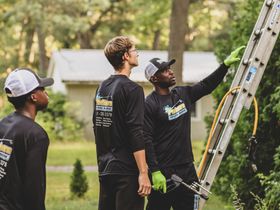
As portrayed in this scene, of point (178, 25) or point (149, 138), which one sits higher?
point (178, 25)

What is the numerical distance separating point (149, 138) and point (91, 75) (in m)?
25.9

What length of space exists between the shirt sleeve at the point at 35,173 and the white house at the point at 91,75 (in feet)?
84.8

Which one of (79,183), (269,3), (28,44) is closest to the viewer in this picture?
(269,3)

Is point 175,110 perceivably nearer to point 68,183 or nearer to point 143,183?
point 143,183

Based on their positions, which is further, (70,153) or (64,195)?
(70,153)

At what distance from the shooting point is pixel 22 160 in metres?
4.50

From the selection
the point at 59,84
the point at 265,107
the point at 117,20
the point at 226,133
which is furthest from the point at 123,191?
the point at 117,20

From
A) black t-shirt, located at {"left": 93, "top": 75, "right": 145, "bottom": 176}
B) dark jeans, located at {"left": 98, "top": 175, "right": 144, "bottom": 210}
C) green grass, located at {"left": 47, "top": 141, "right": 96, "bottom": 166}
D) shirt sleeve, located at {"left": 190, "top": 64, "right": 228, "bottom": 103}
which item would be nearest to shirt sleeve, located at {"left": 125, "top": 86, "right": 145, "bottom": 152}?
black t-shirt, located at {"left": 93, "top": 75, "right": 145, "bottom": 176}

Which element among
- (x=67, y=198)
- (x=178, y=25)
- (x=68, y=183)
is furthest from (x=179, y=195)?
(x=178, y=25)

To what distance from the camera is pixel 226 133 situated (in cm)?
692

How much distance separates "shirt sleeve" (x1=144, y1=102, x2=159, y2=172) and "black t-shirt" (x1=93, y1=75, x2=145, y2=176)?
17.7 inches

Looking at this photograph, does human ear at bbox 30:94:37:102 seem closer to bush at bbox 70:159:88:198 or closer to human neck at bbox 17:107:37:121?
human neck at bbox 17:107:37:121

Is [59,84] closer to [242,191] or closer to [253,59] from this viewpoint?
[242,191]

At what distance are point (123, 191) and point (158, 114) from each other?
101 centimetres
